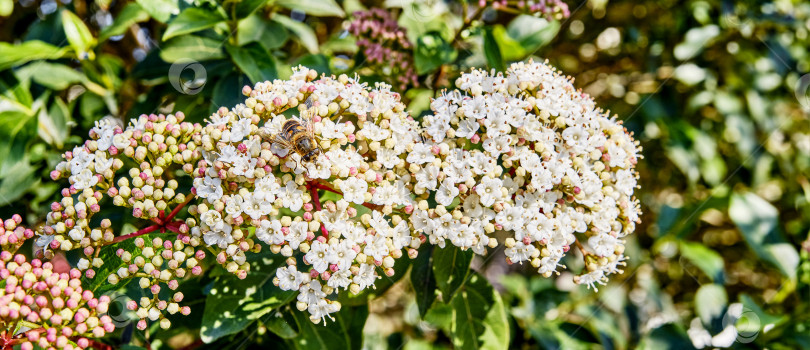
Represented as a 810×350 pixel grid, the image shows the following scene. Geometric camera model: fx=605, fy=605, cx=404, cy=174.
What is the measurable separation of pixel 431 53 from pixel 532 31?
0.58 m

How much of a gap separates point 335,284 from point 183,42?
1262 mm

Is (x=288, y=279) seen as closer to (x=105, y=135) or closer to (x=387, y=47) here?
(x=105, y=135)

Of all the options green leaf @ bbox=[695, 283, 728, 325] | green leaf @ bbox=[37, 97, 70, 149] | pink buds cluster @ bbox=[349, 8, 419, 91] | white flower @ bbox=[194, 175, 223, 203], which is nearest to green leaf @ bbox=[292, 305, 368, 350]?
white flower @ bbox=[194, 175, 223, 203]

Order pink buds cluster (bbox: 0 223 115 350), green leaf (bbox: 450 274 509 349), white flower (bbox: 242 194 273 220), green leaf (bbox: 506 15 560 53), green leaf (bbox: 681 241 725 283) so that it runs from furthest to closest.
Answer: green leaf (bbox: 681 241 725 283)
green leaf (bbox: 506 15 560 53)
green leaf (bbox: 450 274 509 349)
white flower (bbox: 242 194 273 220)
pink buds cluster (bbox: 0 223 115 350)

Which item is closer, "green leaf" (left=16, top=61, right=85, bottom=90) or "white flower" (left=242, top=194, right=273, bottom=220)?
"white flower" (left=242, top=194, right=273, bottom=220)

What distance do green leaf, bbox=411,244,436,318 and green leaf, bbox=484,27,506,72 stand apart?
74cm

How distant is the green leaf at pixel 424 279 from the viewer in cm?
223

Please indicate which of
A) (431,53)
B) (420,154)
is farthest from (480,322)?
(431,53)

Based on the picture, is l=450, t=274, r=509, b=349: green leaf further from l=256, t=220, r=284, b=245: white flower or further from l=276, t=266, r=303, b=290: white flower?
l=256, t=220, r=284, b=245: white flower

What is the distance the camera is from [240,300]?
6.48ft

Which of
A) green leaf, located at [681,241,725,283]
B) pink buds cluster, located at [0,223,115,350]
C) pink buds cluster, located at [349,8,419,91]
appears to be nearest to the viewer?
pink buds cluster, located at [0,223,115,350]

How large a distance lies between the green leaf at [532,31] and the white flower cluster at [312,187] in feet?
3.39

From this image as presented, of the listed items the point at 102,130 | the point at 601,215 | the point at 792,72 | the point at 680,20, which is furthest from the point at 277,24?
the point at 792,72

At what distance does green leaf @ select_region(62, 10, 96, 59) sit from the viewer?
100 inches
